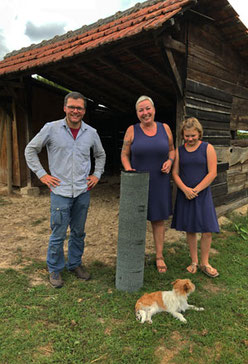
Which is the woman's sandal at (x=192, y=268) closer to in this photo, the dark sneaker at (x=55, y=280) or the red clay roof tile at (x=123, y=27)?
the dark sneaker at (x=55, y=280)

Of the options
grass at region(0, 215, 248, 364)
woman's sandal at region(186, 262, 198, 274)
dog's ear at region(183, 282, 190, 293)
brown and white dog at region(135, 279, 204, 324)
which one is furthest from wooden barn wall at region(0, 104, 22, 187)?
dog's ear at region(183, 282, 190, 293)

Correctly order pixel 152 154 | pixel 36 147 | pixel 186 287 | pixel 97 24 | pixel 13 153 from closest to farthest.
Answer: pixel 186 287
pixel 36 147
pixel 152 154
pixel 97 24
pixel 13 153

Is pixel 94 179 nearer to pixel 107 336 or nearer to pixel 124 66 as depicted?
pixel 107 336

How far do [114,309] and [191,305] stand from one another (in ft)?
2.50

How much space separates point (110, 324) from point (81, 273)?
2.93ft

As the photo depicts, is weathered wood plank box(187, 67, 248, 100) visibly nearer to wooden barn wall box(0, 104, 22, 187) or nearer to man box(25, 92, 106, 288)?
man box(25, 92, 106, 288)

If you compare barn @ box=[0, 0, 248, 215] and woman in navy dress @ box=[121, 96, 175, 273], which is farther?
barn @ box=[0, 0, 248, 215]

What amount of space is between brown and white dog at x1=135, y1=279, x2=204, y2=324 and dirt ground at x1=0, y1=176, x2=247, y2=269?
1178mm

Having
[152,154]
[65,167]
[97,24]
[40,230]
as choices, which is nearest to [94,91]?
[97,24]

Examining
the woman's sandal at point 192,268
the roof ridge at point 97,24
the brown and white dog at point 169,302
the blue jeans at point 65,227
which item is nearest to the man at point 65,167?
the blue jeans at point 65,227

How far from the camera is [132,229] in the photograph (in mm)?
2826

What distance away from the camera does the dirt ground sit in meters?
3.86

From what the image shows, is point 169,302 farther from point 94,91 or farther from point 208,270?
point 94,91

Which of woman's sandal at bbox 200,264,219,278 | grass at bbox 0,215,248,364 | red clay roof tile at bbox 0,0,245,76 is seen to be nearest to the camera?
grass at bbox 0,215,248,364
